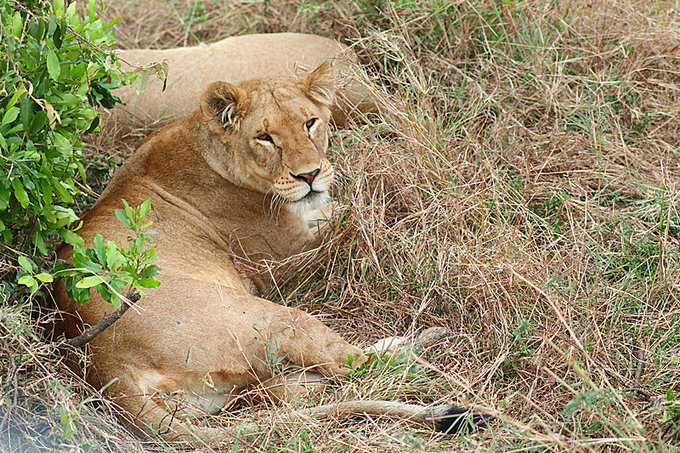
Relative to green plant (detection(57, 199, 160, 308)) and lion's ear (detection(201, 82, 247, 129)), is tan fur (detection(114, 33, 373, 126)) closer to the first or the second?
lion's ear (detection(201, 82, 247, 129))

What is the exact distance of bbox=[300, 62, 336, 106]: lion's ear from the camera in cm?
367

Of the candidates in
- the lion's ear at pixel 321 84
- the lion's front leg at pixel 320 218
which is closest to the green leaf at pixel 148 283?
the lion's front leg at pixel 320 218

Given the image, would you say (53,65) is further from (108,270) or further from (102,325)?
(102,325)

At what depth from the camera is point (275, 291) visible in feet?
12.3

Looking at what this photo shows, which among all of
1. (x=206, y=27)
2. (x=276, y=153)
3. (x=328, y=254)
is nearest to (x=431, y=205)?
(x=328, y=254)

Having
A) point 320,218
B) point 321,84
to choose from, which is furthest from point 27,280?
point 321,84

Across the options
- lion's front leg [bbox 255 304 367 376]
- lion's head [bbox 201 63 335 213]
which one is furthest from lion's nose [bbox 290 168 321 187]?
lion's front leg [bbox 255 304 367 376]

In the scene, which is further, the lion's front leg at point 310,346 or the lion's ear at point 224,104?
the lion's ear at point 224,104

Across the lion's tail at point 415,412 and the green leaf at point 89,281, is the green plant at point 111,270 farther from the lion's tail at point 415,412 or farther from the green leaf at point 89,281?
the lion's tail at point 415,412

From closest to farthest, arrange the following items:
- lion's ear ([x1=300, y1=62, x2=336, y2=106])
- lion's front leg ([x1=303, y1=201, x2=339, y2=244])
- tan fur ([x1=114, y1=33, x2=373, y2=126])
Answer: lion's ear ([x1=300, y1=62, x2=336, y2=106]) < lion's front leg ([x1=303, y1=201, x2=339, y2=244]) < tan fur ([x1=114, y1=33, x2=373, y2=126])

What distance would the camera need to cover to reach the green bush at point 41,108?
8.70 ft

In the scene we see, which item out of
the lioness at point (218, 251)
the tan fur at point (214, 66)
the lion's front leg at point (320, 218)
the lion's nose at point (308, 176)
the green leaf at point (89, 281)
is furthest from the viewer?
the tan fur at point (214, 66)

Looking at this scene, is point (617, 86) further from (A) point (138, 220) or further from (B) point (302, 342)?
(A) point (138, 220)

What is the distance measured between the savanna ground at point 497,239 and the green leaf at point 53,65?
845 mm
